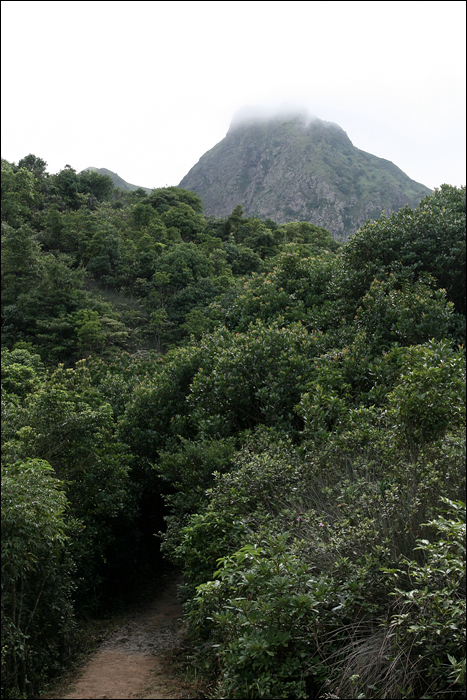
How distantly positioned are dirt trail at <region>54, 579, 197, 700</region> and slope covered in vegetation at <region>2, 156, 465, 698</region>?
537mm

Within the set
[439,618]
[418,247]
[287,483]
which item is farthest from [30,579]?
[418,247]

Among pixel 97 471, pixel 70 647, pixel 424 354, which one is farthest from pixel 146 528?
pixel 424 354

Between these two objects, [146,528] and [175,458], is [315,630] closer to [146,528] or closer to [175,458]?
[175,458]

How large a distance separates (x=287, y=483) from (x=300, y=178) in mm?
118200

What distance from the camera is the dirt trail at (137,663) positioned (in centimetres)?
572

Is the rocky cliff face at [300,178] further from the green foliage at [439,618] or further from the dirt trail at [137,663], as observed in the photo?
the green foliage at [439,618]

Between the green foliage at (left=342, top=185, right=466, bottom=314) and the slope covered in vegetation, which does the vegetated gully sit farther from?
the green foliage at (left=342, top=185, right=466, bottom=314)

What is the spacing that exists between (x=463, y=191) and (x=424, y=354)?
695cm

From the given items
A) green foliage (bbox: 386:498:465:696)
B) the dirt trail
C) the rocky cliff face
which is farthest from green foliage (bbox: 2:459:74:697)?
the rocky cliff face

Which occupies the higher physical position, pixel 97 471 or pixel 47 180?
pixel 47 180

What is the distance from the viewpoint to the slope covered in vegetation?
3633 millimetres

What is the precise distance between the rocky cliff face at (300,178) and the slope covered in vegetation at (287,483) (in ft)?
261

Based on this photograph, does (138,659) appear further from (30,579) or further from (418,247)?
(418,247)

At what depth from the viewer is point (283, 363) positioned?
873 centimetres
